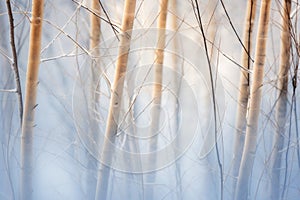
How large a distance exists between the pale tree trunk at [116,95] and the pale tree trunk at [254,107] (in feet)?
1.31

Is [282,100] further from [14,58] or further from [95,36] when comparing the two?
[14,58]

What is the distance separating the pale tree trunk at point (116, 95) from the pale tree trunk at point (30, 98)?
23 cm

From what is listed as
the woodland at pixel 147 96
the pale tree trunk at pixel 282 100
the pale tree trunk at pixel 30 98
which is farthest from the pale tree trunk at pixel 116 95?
the pale tree trunk at pixel 282 100

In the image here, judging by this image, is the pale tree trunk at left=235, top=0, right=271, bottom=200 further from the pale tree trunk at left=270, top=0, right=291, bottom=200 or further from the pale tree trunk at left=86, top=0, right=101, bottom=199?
the pale tree trunk at left=86, top=0, right=101, bottom=199

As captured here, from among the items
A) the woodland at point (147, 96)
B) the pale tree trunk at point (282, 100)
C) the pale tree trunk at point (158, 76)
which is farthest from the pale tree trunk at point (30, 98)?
the pale tree trunk at point (282, 100)

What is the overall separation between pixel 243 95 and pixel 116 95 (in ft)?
1.30

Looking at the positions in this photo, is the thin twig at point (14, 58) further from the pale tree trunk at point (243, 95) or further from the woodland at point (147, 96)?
the pale tree trunk at point (243, 95)

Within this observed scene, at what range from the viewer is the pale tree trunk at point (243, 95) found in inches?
45.8

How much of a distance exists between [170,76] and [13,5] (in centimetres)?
53

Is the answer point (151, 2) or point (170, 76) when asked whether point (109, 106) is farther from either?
point (151, 2)

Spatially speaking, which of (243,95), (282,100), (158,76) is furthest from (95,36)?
(282,100)

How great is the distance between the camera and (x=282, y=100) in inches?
47.3

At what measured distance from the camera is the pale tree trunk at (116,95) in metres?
1.15

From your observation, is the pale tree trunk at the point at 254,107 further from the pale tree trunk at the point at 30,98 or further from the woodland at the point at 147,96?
the pale tree trunk at the point at 30,98
